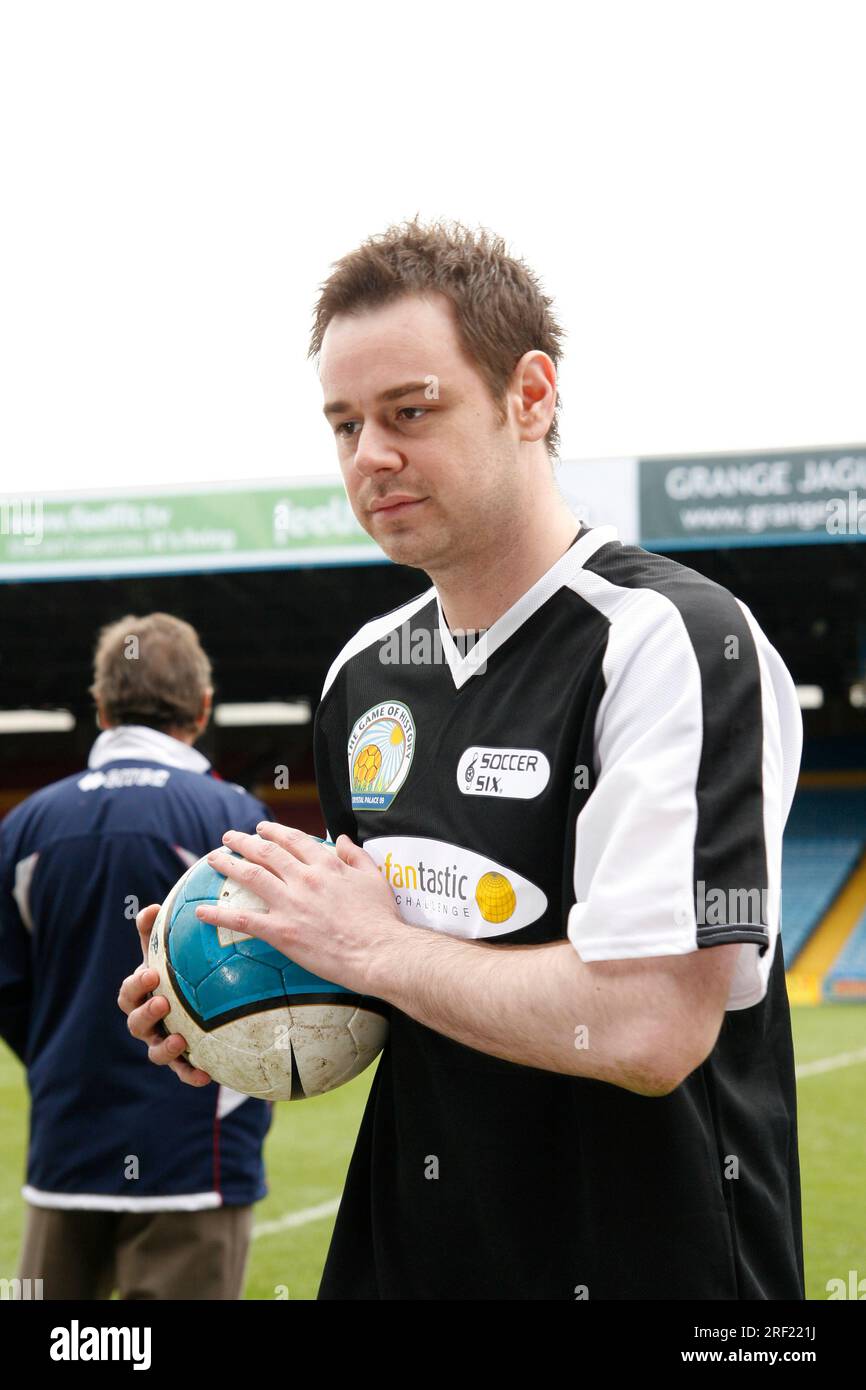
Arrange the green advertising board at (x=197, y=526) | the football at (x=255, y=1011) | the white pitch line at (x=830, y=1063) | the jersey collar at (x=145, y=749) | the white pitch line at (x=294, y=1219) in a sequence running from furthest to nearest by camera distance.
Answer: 1. the green advertising board at (x=197, y=526)
2. the white pitch line at (x=830, y=1063)
3. the white pitch line at (x=294, y=1219)
4. the jersey collar at (x=145, y=749)
5. the football at (x=255, y=1011)

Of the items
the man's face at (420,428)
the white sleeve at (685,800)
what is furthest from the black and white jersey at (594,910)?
the man's face at (420,428)

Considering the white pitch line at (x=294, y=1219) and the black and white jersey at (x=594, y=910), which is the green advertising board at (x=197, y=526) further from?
the black and white jersey at (x=594, y=910)

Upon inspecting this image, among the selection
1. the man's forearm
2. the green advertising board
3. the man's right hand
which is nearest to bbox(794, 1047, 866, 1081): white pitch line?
the green advertising board

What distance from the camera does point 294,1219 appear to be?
739cm

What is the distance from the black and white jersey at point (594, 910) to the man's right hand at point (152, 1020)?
0.33m

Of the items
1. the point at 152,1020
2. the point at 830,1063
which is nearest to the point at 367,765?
the point at 152,1020

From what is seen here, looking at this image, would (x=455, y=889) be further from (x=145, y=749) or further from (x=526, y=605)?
(x=145, y=749)

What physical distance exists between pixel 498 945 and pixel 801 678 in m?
31.0

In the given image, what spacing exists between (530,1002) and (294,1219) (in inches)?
246

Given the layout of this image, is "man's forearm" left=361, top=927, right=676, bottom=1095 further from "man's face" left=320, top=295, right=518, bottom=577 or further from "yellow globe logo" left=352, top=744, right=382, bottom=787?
"man's face" left=320, top=295, right=518, bottom=577

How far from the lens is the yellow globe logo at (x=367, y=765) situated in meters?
2.17

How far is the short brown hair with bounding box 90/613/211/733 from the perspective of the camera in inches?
164
